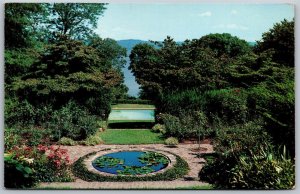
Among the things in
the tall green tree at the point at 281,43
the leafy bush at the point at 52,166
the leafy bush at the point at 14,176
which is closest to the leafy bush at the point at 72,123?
the leafy bush at the point at 52,166

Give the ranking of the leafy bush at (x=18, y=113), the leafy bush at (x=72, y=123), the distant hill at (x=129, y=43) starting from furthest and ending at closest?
the leafy bush at (x=72, y=123)
the distant hill at (x=129, y=43)
the leafy bush at (x=18, y=113)

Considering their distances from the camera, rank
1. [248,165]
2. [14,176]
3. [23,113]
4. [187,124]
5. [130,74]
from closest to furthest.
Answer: [248,165] → [14,176] → [23,113] → [130,74] → [187,124]

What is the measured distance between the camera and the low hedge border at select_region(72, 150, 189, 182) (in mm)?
8672

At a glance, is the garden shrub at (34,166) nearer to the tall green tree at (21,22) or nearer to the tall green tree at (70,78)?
the tall green tree at (70,78)

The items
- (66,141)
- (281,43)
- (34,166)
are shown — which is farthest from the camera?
(66,141)

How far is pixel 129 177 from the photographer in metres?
8.68

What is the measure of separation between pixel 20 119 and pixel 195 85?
373 cm

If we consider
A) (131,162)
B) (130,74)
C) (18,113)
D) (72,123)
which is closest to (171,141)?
(131,162)

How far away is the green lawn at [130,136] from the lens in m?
9.30

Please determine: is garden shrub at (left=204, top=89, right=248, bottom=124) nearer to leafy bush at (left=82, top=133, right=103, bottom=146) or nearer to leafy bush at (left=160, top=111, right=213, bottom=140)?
leafy bush at (left=160, top=111, right=213, bottom=140)

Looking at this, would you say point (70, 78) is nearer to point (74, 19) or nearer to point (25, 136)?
point (74, 19)

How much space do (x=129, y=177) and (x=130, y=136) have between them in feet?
3.42

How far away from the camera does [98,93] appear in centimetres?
953

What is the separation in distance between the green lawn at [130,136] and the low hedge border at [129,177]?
0.68m
